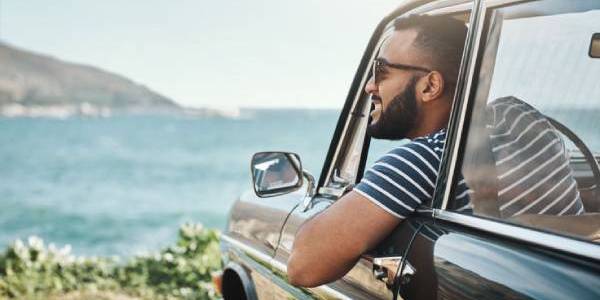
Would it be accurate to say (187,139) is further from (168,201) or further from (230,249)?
(230,249)

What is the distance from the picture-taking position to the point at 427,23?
2.54m

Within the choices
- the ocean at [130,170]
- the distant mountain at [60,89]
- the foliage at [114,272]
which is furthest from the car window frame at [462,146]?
the distant mountain at [60,89]

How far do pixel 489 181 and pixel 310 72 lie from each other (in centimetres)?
10937

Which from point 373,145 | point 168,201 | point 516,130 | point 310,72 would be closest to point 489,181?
point 516,130

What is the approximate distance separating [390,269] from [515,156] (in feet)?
1.42

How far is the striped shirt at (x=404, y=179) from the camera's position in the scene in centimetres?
227

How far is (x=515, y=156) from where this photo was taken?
85.0 inches

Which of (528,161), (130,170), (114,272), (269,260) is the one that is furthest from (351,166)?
(130,170)

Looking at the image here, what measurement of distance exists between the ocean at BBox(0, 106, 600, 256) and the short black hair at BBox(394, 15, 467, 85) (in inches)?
16.4

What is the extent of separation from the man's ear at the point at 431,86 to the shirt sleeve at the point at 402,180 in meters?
0.20

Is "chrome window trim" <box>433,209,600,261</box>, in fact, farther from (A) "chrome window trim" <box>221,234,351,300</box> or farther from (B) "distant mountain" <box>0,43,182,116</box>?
(B) "distant mountain" <box>0,43,182,116</box>

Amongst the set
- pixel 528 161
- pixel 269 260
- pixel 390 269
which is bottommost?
pixel 269 260

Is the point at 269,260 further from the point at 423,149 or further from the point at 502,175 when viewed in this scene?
the point at 502,175

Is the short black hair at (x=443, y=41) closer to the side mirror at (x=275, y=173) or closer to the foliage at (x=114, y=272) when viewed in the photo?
the side mirror at (x=275, y=173)
